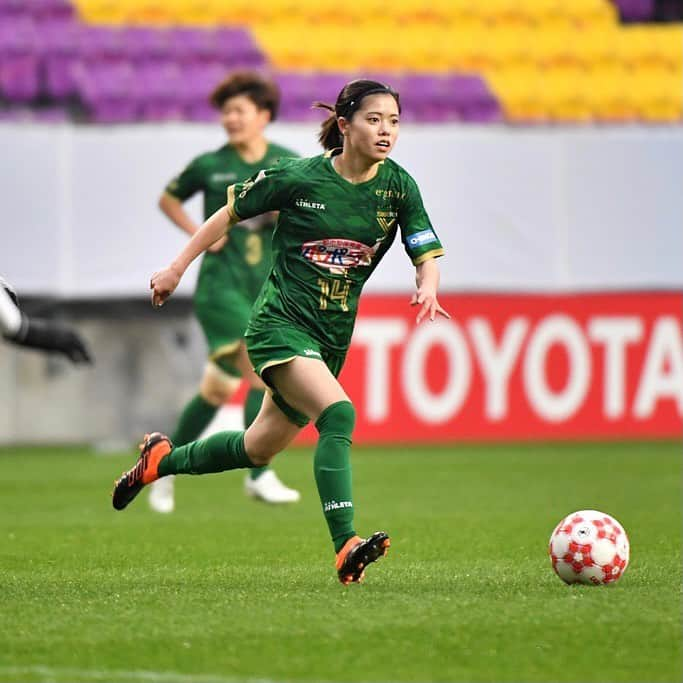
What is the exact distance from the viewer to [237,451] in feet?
20.5

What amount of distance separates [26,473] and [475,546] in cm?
548

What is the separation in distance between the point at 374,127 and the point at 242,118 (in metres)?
3.31

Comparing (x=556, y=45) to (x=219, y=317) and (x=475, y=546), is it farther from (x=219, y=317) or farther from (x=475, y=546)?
(x=475, y=546)

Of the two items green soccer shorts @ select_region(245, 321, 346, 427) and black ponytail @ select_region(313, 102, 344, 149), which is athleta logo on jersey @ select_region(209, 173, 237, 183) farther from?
green soccer shorts @ select_region(245, 321, 346, 427)

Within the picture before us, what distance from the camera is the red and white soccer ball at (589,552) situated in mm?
5562

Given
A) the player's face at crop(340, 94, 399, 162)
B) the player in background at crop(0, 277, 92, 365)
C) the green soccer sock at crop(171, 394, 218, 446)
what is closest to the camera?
the player in background at crop(0, 277, 92, 365)

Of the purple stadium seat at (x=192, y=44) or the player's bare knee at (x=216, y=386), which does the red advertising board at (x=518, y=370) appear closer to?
the purple stadium seat at (x=192, y=44)

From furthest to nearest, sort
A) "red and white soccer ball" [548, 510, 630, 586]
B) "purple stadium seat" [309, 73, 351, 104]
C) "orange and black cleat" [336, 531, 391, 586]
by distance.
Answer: "purple stadium seat" [309, 73, 351, 104]
"red and white soccer ball" [548, 510, 630, 586]
"orange and black cleat" [336, 531, 391, 586]

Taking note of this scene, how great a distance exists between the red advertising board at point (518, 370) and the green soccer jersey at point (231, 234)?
467cm

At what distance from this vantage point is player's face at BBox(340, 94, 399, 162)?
580 centimetres

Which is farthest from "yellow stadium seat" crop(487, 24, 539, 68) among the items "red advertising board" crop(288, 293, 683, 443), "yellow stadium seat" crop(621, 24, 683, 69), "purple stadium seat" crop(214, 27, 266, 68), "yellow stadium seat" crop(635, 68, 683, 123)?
"red advertising board" crop(288, 293, 683, 443)

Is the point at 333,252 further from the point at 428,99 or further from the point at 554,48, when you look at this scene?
the point at 554,48

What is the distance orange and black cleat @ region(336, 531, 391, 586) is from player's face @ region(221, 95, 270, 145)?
156 inches

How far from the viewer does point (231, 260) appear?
924 cm
